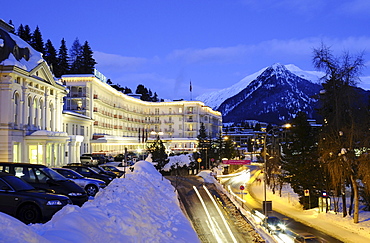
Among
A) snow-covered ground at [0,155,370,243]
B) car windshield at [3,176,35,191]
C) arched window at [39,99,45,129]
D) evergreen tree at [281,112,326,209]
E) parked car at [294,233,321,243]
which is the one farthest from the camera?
arched window at [39,99,45,129]

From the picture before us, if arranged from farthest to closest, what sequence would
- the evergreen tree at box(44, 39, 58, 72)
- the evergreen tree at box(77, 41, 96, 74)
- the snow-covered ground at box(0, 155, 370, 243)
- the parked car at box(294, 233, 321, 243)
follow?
1. the evergreen tree at box(77, 41, 96, 74)
2. the evergreen tree at box(44, 39, 58, 72)
3. the parked car at box(294, 233, 321, 243)
4. the snow-covered ground at box(0, 155, 370, 243)

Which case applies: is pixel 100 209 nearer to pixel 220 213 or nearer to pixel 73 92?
pixel 220 213

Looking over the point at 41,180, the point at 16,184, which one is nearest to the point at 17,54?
the point at 41,180

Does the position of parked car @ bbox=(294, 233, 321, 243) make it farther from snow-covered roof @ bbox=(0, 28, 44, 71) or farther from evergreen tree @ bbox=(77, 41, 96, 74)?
evergreen tree @ bbox=(77, 41, 96, 74)

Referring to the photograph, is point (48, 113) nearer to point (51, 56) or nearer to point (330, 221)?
point (330, 221)

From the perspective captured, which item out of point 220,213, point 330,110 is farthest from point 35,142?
point 330,110

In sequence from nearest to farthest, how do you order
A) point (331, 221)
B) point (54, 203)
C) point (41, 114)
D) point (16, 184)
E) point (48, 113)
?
point (54, 203)
point (16, 184)
point (331, 221)
point (41, 114)
point (48, 113)

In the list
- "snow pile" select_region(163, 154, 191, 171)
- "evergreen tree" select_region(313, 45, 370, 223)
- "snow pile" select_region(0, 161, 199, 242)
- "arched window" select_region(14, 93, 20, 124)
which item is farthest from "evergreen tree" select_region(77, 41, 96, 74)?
"snow pile" select_region(0, 161, 199, 242)

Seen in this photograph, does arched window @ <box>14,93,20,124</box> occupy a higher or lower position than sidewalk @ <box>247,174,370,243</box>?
higher

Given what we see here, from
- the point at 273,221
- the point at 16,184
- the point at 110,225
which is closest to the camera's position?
the point at 110,225

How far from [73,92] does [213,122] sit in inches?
2566

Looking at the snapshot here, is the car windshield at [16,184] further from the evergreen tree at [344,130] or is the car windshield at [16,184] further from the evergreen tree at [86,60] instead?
the evergreen tree at [86,60]

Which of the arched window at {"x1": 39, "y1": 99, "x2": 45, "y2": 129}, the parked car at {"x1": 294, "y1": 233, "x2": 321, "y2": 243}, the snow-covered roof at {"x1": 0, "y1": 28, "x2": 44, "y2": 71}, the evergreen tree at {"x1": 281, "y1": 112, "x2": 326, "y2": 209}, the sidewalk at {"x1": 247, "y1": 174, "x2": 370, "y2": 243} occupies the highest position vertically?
the snow-covered roof at {"x1": 0, "y1": 28, "x2": 44, "y2": 71}

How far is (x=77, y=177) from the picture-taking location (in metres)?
22.0
